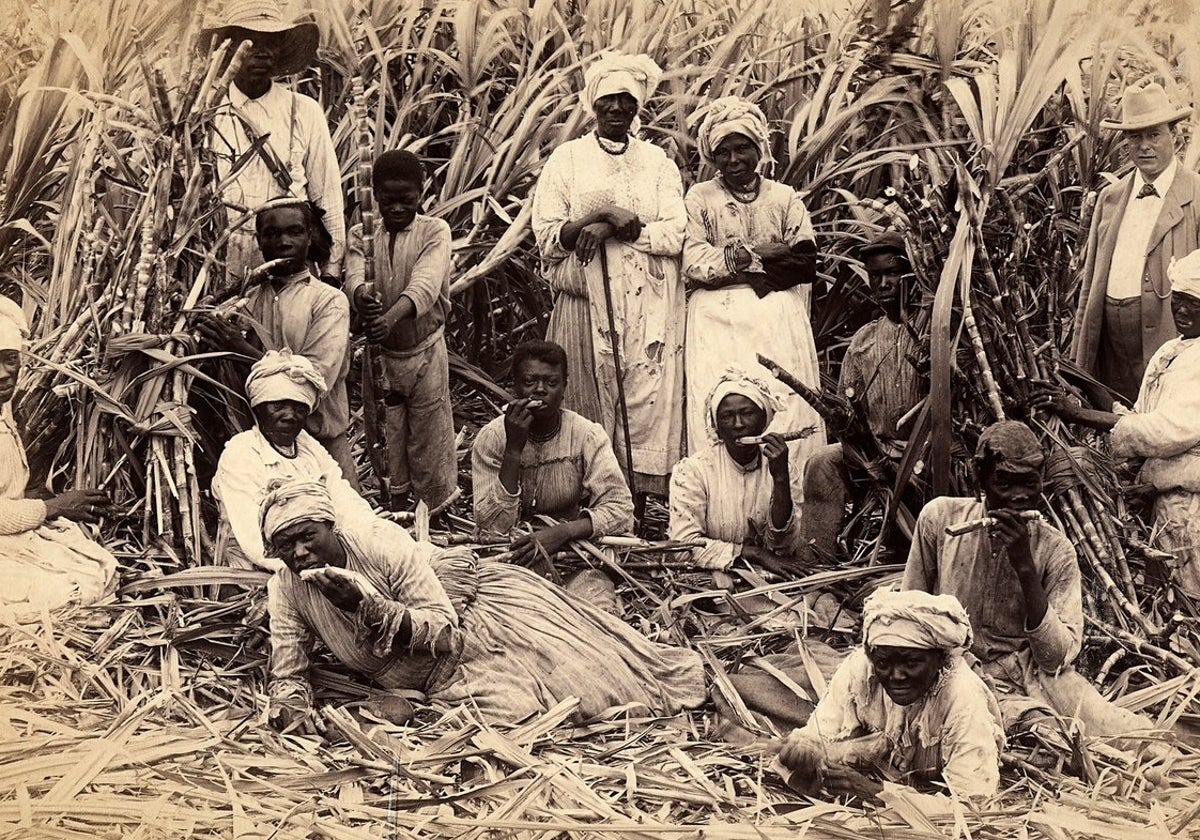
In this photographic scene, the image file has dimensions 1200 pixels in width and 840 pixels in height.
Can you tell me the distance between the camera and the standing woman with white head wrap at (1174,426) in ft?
20.4

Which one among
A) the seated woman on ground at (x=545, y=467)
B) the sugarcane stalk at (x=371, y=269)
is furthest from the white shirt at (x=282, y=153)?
the seated woman on ground at (x=545, y=467)

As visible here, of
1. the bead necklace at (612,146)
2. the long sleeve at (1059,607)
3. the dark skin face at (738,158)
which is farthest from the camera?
the bead necklace at (612,146)

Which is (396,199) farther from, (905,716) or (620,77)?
(905,716)

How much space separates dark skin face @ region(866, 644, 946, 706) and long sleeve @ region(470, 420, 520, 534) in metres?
1.37

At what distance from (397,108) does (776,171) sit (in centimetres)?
135

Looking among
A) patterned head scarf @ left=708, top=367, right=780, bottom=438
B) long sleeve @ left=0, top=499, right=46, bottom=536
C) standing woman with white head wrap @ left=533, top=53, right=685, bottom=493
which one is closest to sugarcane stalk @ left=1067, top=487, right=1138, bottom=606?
patterned head scarf @ left=708, top=367, right=780, bottom=438

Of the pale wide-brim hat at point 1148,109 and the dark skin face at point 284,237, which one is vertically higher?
the pale wide-brim hat at point 1148,109

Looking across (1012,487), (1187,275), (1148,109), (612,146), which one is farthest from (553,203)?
(1187,275)

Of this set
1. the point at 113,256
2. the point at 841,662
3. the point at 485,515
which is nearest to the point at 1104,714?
the point at 841,662

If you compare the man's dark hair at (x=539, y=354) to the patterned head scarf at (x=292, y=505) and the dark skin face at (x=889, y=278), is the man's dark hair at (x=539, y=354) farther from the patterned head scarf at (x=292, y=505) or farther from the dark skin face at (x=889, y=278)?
the dark skin face at (x=889, y=278)

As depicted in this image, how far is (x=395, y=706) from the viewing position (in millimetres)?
5973

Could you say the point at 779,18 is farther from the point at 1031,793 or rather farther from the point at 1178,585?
the point at 1031,793

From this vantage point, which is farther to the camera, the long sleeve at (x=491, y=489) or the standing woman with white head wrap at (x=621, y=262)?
the standing woman with white head wrap at (x=621, y=262)

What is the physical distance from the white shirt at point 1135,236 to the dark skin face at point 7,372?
357cm
